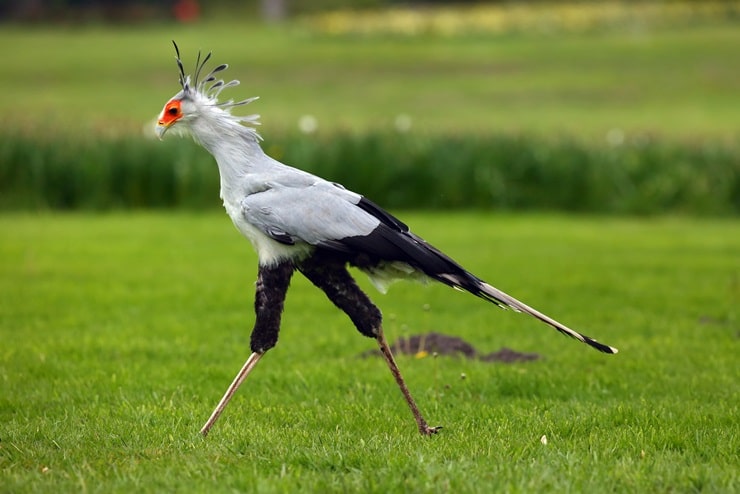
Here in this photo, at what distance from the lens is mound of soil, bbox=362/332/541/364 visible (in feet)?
26.4

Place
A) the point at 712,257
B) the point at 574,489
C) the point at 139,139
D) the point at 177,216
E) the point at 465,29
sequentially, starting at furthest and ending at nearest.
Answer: the point at 465,29
the point at 139,139
the point at 177,216
the point at 712,257
the point at 574,489

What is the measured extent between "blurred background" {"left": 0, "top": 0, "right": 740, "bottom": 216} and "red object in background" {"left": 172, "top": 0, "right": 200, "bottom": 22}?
98mm

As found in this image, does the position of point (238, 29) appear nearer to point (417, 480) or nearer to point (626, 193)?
point (626, 193)

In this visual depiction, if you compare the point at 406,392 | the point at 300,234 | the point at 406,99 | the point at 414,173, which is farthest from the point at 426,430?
the point at 406,99

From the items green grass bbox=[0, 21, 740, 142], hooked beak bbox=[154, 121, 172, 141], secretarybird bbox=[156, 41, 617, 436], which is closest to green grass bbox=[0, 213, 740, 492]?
secretarybird bbox=[156, 41, 617, 436]

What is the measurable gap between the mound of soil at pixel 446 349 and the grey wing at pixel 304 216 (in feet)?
8.13

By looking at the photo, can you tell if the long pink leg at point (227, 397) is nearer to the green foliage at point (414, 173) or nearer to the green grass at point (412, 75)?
the green foliage at point (414, 173)

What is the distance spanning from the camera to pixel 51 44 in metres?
43.6

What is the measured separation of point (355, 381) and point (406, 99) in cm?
2740

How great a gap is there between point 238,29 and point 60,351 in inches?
1626

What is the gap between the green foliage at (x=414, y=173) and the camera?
1709 centimetres

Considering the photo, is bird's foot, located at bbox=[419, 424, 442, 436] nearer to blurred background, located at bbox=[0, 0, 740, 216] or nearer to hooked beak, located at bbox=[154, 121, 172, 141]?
hooked beak, located at bbox=[154, 121, 172, 141]

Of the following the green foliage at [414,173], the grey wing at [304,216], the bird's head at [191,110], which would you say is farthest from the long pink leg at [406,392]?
the green foliage at [414,173]

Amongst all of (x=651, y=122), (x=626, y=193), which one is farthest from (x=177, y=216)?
(x=651, y=122)
